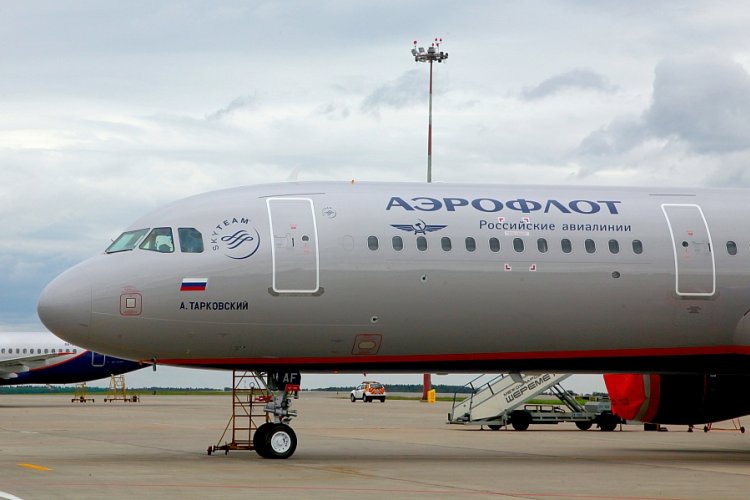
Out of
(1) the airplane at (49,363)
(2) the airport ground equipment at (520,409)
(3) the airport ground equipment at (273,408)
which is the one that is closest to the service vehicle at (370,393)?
(1) the airplane at (49,363)

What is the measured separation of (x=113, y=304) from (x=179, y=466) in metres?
2.97

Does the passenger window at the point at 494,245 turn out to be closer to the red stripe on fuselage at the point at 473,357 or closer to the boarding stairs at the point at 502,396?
the red stripe on fuselage at the point at 473,357

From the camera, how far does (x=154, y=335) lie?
2077 centimetres

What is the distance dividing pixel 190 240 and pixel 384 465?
5.20 m

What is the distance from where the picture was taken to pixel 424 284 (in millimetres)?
21453

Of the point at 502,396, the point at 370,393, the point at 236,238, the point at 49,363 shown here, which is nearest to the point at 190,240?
the point at 236,238

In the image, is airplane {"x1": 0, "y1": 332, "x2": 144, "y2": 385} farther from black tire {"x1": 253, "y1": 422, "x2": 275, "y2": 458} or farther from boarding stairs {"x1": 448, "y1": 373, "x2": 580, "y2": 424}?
black tire {"x1": 253, "y1": 422, "x2": 275, "y2": 458}

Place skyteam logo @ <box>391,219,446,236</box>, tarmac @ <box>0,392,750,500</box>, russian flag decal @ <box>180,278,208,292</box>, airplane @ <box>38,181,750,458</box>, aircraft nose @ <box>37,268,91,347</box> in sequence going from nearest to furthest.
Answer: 1. tarmac @ <box>0,392,750,500</box>
2. aircraft nose @ <box>37,268,91,347</box>
3. russian flag decal @ <box>180,278,208,292</box>
4. airplane @ <box>38,181,750,458</box>
5. skyteam logo @ <box>391,219,446,236</box>

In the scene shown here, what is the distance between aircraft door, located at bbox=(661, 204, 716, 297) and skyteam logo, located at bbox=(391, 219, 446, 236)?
454cm

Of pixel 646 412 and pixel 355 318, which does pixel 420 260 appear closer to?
pixel 355 318

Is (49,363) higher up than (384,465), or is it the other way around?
(49,363)

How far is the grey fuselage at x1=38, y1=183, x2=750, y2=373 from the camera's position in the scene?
20.8 meters

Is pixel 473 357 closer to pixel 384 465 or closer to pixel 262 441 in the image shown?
pixel 384 465

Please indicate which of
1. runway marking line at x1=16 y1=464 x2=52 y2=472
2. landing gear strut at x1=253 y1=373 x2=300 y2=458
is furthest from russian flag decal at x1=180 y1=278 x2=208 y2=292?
runway marking line at x1=16 y1=464 x2=52 y2=472
